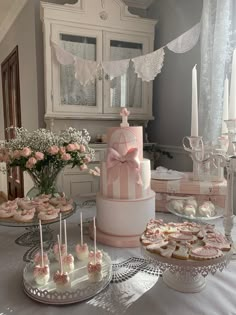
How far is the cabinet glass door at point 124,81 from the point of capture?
2181 millimetres

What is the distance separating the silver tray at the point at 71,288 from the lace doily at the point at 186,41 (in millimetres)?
1458

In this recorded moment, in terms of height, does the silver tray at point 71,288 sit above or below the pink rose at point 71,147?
below

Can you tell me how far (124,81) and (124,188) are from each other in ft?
4.97

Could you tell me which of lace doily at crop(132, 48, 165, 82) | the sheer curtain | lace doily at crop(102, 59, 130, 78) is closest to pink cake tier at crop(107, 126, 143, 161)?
the sheer curtain

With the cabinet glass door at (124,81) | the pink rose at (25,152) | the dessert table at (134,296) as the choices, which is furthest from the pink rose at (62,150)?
the cabinet glass door at (124,81)

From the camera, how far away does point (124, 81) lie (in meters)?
2.26

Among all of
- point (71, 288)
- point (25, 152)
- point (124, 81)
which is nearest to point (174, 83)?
point (124, 81)

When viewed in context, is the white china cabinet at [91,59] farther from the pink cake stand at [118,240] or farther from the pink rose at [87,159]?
the pink cake stand at [118,240]

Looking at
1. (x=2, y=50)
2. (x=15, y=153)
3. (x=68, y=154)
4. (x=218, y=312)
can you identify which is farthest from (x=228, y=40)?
(x=2, y=50)

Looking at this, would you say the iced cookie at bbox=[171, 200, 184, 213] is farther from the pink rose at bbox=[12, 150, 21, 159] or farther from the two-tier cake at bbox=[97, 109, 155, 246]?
the pink rose at bbox=[12, 150, 21, 159]

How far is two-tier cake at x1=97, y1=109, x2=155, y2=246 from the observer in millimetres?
914

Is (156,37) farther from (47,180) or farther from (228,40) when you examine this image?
(47,180)

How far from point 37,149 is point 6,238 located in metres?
0.34

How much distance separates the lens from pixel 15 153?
97 cm
